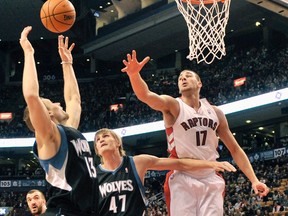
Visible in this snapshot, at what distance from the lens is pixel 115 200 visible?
3.89 m

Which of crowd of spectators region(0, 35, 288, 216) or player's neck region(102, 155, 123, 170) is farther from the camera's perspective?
crowd of spectators region(0, 35, 288, 216)

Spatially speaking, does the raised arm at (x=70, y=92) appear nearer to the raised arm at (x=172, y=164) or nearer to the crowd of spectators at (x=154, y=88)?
the raised arm at (x=172, y=164)

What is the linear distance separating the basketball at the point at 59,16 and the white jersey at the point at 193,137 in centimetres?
173

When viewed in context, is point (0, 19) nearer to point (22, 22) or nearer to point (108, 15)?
point (22, 22)

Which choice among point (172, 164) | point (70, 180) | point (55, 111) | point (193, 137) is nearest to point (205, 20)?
point (193, 137)

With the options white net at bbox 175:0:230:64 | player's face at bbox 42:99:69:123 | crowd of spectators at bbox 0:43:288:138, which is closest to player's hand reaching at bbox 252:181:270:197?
player's face at bbox 42:99:69:123

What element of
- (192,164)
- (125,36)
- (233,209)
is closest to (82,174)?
(192,164)

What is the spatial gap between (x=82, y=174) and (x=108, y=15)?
1128 inches

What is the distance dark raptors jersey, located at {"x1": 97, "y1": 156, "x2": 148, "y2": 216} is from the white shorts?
1.78ft

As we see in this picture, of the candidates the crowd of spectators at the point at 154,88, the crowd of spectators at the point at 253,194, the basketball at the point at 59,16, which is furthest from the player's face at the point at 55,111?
the crowd of spectators at the point at 154,88

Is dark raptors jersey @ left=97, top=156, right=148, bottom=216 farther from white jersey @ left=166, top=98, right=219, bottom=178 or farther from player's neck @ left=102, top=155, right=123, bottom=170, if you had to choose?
white jersey @ left=166, top=98, right=219, bottom=178

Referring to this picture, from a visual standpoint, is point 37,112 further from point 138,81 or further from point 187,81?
point 187,81

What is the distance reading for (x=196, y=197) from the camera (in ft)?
14.5

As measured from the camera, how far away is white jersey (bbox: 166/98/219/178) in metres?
4.47
